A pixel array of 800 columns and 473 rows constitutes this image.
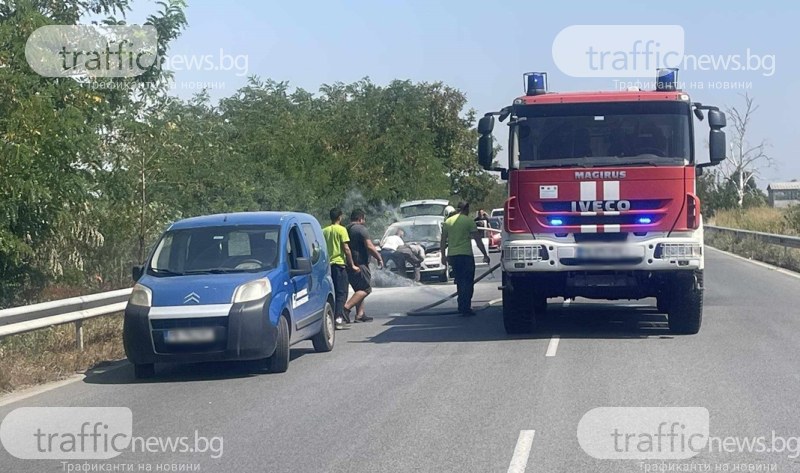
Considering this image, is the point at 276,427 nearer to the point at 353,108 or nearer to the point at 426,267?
the point at 426,267

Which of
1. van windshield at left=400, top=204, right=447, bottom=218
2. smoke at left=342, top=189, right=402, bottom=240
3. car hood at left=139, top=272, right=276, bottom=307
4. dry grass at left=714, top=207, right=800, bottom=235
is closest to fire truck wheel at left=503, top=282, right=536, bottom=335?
car hood at left=139, top=272, right=276, bottom=307

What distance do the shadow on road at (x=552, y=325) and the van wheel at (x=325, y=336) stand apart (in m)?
0.89

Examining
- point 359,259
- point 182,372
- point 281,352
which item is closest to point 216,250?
point 182,372

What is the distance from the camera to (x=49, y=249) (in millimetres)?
18188

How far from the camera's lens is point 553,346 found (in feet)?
40.9

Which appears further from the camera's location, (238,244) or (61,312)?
(61,312)

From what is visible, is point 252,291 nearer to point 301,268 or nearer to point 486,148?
point 301,268

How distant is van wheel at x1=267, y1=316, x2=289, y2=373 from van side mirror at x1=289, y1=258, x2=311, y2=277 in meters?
0.69

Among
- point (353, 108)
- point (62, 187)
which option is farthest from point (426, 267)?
point (353, 108)

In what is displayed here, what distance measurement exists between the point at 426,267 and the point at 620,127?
39.5ft

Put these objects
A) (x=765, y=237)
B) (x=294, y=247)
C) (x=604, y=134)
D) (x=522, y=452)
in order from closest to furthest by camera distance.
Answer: (x=522, y=452), (x=294, y=247), (x=604, y=134), (x=765, y=237)

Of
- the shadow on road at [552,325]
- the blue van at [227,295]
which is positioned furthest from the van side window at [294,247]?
the shadow on road at [552,325]

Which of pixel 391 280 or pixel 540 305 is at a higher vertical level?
pixel 540 305

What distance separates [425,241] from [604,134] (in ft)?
41.4
